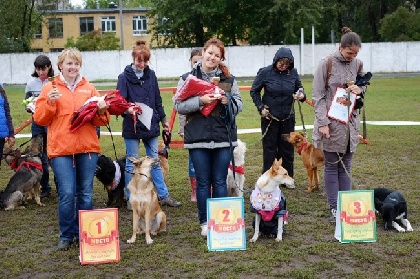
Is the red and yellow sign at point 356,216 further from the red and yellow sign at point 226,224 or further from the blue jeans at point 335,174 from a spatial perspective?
the red and yellow sign at point 226,224

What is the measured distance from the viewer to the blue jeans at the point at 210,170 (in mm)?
5250

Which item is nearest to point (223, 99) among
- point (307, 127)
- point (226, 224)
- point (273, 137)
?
point (226, 224)

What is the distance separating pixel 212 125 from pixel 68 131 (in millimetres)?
1284

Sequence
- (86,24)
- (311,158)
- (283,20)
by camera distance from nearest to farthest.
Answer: (311,158)
(283,20)
(86,24)

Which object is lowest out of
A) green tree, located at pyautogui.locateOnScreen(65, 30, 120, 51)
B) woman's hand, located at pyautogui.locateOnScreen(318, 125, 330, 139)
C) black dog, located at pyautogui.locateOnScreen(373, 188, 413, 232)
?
black dog, located at pyautogui.locateOnScreen(373, 188, 413, 232)

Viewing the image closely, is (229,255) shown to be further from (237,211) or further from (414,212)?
(414,212)

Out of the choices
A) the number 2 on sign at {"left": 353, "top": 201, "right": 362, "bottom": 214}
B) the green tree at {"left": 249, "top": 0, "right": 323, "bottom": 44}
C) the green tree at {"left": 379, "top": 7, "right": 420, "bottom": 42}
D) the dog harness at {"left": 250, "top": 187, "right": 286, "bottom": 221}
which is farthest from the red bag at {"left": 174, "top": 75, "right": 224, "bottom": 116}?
the green tree at {"left": 379, "top": 7, "right": 420, "bottom": 42}

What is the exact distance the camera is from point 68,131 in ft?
16.3

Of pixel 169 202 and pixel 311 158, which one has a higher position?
pixel 311 158

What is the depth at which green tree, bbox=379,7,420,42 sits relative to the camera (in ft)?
122

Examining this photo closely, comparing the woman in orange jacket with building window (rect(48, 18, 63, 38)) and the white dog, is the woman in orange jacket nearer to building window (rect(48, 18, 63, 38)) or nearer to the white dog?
the white dog

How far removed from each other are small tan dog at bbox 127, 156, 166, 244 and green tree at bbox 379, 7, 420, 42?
35.0 m

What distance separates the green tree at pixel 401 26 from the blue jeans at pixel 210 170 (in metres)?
35.0

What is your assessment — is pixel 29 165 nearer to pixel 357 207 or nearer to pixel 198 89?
pixel 198 89
